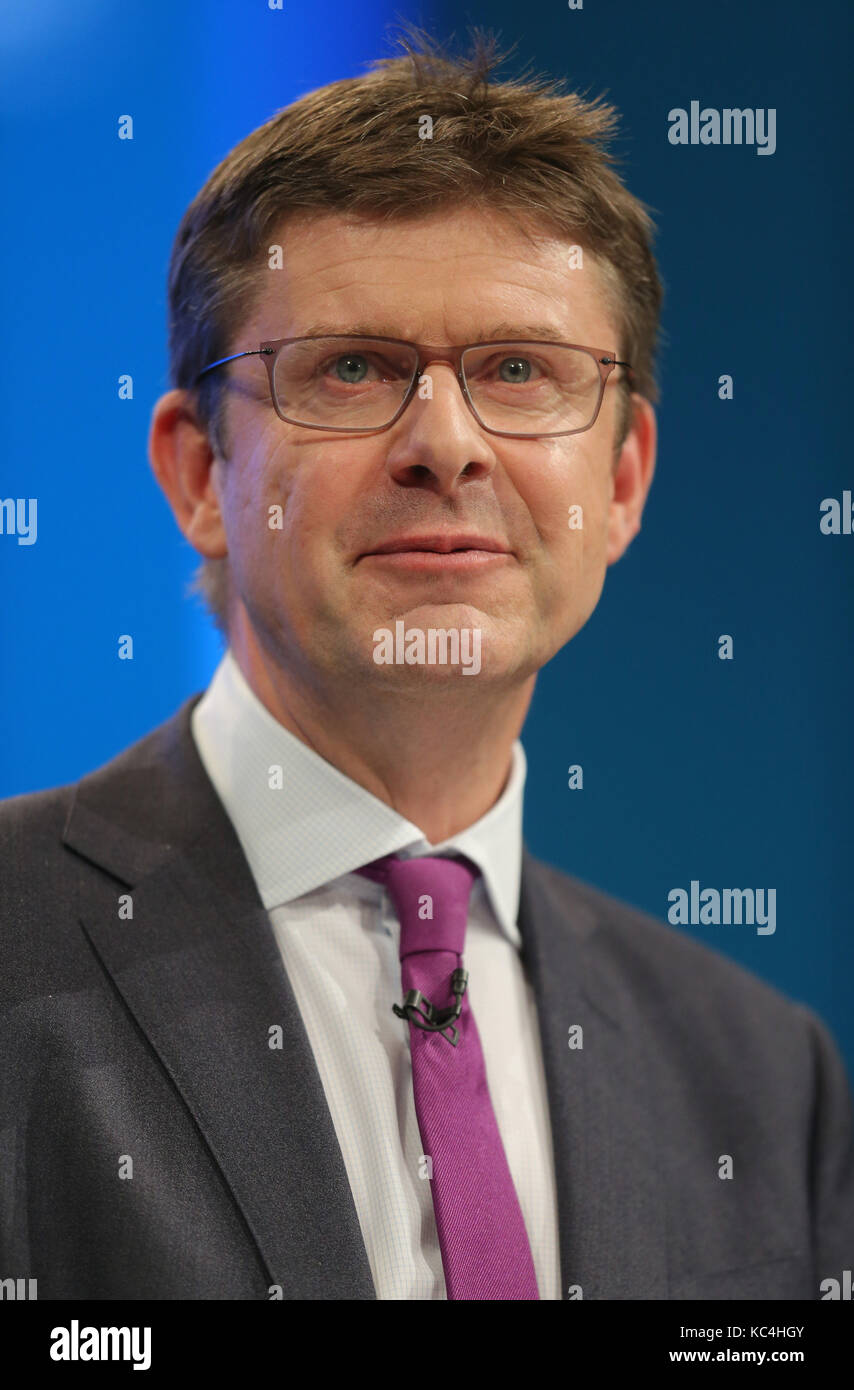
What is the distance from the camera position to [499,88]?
192 centimetres

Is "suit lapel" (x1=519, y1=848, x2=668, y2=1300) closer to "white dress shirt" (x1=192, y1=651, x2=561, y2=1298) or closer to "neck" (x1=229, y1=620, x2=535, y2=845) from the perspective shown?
"white dress shirt" (x1=192, y1=651, x2=561, y2=1298)

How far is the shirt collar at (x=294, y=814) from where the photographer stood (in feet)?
6.03

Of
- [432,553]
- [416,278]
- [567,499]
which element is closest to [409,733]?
[432,553]

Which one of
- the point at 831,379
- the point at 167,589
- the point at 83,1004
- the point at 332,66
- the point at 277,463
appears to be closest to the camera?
the point at 83,1004

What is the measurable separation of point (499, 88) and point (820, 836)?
1486 millimetres

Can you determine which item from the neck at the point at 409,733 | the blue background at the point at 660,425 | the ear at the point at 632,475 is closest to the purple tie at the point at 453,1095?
the neck at the point at 409,733

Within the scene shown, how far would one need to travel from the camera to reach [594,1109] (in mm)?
1909

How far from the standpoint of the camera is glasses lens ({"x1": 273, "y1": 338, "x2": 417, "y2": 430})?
179 cm

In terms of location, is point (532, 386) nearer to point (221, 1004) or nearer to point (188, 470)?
point (188, 470)

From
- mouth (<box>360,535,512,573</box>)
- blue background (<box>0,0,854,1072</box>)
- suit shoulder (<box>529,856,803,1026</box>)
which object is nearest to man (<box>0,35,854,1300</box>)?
mouth (<box>360,535,512,573</box>)
